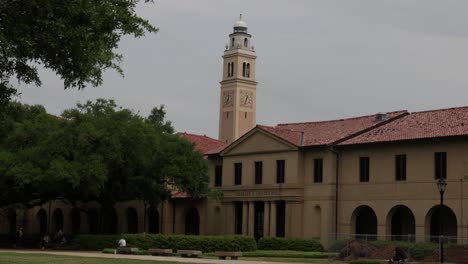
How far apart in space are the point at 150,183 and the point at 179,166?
7.78 ft

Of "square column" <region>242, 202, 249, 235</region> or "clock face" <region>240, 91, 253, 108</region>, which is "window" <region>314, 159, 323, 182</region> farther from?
"clock face" <region>240, 91, 253, 108</region>

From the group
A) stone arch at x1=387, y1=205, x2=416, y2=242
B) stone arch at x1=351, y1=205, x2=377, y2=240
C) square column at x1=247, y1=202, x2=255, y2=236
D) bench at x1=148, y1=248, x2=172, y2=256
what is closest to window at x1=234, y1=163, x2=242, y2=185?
square column at x1=247, y1=202, x2=255, y2=236

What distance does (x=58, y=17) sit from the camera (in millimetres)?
18188

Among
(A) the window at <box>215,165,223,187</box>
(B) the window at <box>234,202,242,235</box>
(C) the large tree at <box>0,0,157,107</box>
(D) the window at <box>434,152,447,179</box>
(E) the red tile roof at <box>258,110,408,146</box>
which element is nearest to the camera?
(C) the large tree at <box>0,0,157,107</box>

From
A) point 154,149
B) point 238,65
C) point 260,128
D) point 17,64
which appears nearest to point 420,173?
point 260,128

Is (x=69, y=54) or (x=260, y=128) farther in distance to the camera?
(x=260, y=128)

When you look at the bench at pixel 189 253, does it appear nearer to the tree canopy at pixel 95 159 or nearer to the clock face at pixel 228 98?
the tree canopy at pixel 95 159

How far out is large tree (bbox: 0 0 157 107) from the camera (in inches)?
711

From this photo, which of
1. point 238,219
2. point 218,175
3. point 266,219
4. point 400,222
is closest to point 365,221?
point 400,222

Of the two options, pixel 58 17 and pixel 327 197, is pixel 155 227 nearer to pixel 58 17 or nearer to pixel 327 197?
pixel 327 197

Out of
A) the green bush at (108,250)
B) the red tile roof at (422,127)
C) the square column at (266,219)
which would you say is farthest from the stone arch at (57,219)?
the red tile roof at (422,127)

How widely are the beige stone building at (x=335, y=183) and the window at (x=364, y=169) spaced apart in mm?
67

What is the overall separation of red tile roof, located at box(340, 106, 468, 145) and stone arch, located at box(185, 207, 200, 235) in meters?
18.0

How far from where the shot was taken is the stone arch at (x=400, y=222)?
5334 cm
